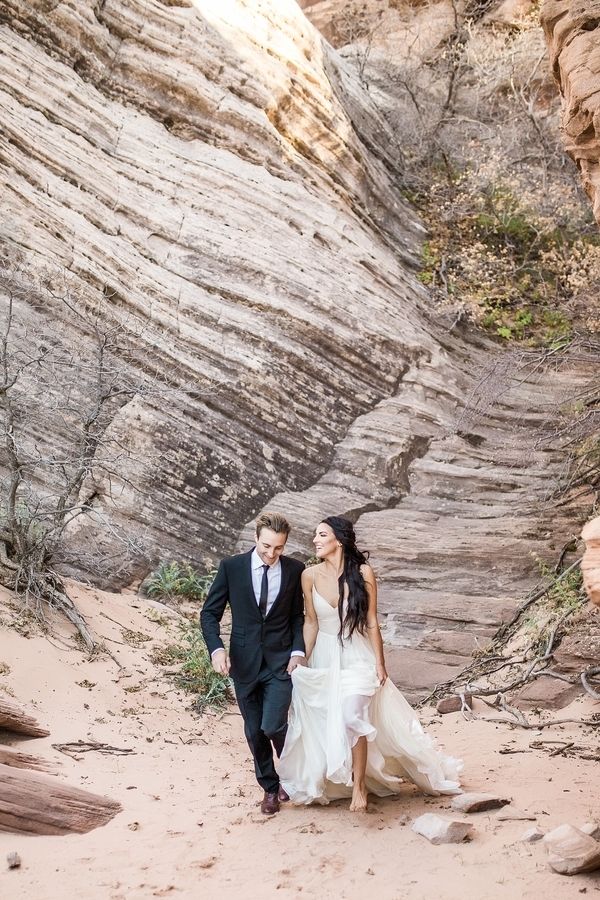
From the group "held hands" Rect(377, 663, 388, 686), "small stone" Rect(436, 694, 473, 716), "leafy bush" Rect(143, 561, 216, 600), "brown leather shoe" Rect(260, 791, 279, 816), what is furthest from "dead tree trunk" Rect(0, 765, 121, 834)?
"leafy bush" Rect(143, 561, 216, 600)

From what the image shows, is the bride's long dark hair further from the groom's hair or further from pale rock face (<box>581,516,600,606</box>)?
pale rock face (<box>581,516,600,606</box>)

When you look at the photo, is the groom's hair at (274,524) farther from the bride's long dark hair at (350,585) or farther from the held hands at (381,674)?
the held hands at (381,674)

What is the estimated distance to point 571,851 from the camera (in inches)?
157

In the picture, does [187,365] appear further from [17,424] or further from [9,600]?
[9,600]

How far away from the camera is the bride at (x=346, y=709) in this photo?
15.9 feet

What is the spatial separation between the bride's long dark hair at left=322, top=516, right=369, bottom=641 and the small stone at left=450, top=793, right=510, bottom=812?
108 cm

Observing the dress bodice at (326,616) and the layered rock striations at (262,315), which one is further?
the layered rock striations at (262,315)

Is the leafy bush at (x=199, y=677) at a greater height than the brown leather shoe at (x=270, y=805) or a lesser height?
lesser

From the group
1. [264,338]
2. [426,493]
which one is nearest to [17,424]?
[264,338]

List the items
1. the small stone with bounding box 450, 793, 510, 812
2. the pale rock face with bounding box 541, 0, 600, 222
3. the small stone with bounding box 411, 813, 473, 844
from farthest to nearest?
the pale rock face with bounding box 541, 0, 600, 222
the small stone with bounding box 450, 793, 510, 812
the small stone with bounding box 411, 813, 473, 844

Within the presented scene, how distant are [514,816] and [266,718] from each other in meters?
1.47

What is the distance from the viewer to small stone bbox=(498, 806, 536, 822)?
4656 millimetres

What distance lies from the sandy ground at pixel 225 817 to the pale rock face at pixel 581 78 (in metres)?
4.21

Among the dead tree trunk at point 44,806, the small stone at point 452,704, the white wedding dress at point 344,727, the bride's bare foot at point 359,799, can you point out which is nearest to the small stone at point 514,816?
the white wedding dress at point 344,727
